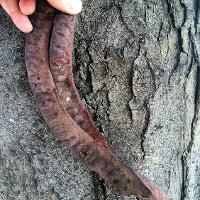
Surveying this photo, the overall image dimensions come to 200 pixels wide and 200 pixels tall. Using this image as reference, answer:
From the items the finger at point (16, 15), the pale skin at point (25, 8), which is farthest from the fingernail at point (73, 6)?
the finger at point (16, 15)

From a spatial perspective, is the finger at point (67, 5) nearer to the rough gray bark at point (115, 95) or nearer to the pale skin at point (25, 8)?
the pale skin at point (25, 8)

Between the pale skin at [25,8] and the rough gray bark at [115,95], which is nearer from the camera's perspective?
the pale skin at [25,8]

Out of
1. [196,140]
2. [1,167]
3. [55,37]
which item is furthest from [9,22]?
[196,140]

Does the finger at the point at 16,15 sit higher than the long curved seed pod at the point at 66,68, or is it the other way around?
the finger at the point at 16,15

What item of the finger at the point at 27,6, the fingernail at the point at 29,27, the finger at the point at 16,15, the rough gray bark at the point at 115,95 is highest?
the finger at the point at 27,6

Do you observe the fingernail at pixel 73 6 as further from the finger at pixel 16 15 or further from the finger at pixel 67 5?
the finger at pixel 16 15

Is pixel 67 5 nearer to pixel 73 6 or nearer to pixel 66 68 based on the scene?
pixel 73 6

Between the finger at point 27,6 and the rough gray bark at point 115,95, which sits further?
the rough gray bark at point 115,95

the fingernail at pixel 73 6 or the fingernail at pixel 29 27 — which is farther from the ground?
the fingernail at pixel 73 6
